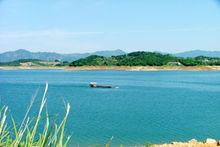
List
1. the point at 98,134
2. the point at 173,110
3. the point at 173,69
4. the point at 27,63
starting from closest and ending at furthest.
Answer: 1. the point at 98,134
2. the point at 173,110
3. the point at 173,69
4. the point at 27,63

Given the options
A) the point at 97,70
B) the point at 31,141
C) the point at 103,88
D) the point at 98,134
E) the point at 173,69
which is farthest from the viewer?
the point at 97,70

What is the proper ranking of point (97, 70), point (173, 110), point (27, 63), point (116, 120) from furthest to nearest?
point (27, 63), point (97, 70), point (173, 110), point (116, 120)

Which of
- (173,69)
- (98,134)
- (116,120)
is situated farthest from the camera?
(173,69)

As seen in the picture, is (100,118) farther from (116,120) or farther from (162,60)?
(162,60)

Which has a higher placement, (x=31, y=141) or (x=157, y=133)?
(x=31, y=141)

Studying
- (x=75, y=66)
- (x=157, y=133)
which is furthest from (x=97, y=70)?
(x=157, y=133)

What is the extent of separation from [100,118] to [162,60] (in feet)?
282

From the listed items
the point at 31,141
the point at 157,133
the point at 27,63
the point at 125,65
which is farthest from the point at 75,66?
the point at 31,141

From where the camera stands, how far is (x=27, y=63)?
158 m

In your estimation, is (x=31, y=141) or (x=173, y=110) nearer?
(x=31, y=141)

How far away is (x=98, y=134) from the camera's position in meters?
17.2

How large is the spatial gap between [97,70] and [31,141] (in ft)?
375

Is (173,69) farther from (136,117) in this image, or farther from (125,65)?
(136,117)

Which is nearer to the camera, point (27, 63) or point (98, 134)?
point (98, 134)
